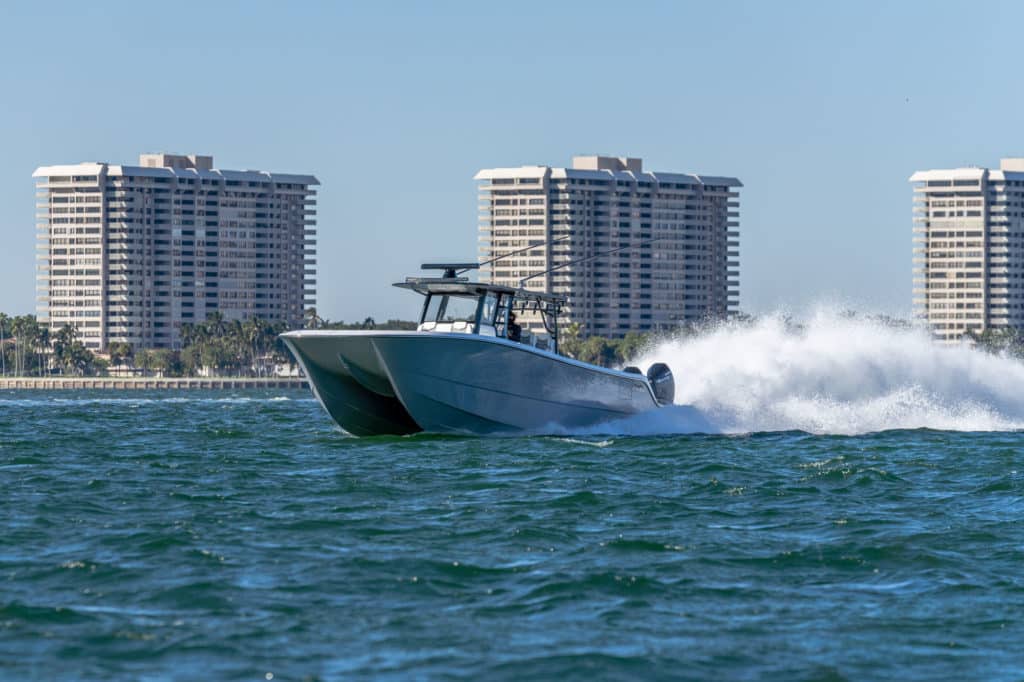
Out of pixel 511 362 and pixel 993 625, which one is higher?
pixel 511 362

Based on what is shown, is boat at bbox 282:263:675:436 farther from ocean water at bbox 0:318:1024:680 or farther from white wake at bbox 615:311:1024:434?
white wake at bbox 615:311:1024:434

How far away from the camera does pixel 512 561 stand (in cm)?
1717

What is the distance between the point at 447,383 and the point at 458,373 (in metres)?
0.31

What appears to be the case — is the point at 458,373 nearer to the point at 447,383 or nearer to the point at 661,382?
the point at 447,383

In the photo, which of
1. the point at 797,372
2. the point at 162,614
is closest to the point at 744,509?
the point at 162,614

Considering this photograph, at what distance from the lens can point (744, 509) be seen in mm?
22281

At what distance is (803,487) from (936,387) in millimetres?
21425

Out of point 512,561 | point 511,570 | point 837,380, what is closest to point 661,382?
point 837,380

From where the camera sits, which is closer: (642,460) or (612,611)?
(612,611)

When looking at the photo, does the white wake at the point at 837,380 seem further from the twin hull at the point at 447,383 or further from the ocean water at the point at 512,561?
the ocean water at the point at 512,561

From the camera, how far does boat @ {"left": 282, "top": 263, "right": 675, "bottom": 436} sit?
1291 inches

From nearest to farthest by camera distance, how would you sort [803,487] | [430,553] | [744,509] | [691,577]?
[691,577], [430,553], [744,509], [803,487]

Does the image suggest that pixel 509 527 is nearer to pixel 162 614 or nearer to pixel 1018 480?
pixel 162 614

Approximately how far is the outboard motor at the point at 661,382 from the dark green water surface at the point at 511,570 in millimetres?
8961
